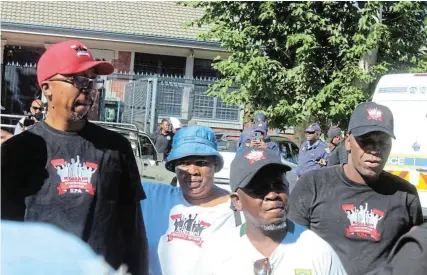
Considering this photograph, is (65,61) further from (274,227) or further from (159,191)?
(274,227)

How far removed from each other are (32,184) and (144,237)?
679 mm

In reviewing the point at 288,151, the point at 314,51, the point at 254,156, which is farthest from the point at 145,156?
the point at 254,156

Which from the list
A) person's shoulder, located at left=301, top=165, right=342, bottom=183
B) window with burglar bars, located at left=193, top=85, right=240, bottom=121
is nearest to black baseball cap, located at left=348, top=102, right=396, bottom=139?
person's shoulder, located at left=301, top=165, right=342, bottom=183

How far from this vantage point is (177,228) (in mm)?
3166

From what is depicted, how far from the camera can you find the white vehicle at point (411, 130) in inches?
300

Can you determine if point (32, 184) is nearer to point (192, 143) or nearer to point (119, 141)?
point (119, 141)

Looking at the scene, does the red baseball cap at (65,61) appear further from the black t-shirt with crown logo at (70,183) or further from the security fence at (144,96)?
the security fence at (144,96)

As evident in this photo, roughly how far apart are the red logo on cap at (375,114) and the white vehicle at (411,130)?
479 cm

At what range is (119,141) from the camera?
9.44 feet

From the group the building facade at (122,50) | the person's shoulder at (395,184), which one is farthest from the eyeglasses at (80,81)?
the building facade at (122,50)

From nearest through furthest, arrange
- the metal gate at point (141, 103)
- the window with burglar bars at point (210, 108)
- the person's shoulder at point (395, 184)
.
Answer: the person's shoulder at point (395, 184) < the metal gate at point (141, 103) < the window with burglar bars at point (210, 108)

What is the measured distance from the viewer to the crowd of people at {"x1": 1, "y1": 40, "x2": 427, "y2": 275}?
7.98ft

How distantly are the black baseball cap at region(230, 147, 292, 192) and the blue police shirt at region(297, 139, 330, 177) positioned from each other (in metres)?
6.86

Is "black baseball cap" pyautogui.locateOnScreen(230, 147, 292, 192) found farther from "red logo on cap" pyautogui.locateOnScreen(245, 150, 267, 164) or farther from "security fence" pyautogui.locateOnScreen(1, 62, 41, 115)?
"security fence" pyautogui.locateOnScreen(1, 62, 41, 115)
